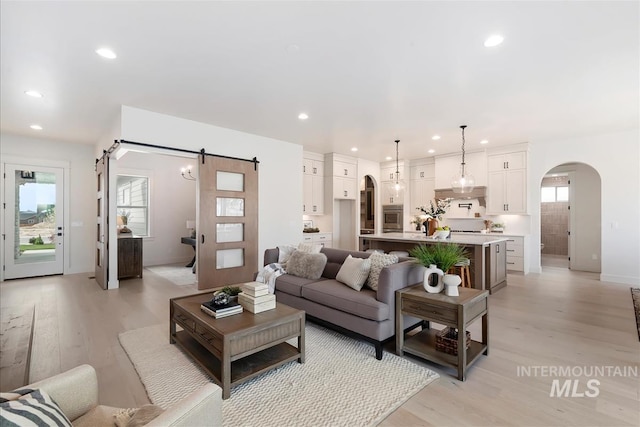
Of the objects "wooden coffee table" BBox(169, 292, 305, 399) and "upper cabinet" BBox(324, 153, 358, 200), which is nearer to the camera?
"wooden coffee table" BBox(169, 292, 305, 399)

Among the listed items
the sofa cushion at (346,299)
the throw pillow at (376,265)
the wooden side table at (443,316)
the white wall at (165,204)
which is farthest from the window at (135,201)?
the wooden side table at (443,316)

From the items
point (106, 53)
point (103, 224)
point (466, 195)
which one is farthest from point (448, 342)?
point (103, 224)

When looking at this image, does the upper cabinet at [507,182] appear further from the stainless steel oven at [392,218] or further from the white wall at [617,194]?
the stainless steel oven at [392,218]

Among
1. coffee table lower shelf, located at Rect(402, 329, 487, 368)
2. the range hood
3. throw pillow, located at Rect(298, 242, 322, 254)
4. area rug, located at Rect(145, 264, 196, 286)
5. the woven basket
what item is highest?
the range hood

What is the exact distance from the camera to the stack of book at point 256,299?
8.75ft

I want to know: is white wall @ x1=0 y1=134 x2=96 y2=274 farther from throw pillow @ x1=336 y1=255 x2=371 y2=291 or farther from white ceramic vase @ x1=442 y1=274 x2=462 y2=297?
white ceramic vase @ x1=442 y1=274 x2=462 y2=297

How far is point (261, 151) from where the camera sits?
20.0 feet

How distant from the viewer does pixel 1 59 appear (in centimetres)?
305

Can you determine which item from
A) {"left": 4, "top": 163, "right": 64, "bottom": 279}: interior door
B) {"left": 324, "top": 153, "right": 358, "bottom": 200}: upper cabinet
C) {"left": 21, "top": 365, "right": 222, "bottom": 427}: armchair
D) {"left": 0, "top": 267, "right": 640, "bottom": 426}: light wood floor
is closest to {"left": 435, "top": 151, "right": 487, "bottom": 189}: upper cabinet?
{"left": 324, "top": 153, "right": 358, "bottom": 200}: upper cabinet

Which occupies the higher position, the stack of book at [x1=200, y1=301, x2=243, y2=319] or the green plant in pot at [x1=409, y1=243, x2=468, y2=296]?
the green plant in pot at [x1=409, y1=243, x2=468, y2=296]

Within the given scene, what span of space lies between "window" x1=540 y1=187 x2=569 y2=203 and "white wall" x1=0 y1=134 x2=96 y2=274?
1209cm

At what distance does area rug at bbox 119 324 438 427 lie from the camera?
1.99 meters

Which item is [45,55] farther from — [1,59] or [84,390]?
[84,390]

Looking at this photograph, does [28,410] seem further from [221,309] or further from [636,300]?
[636,300]
